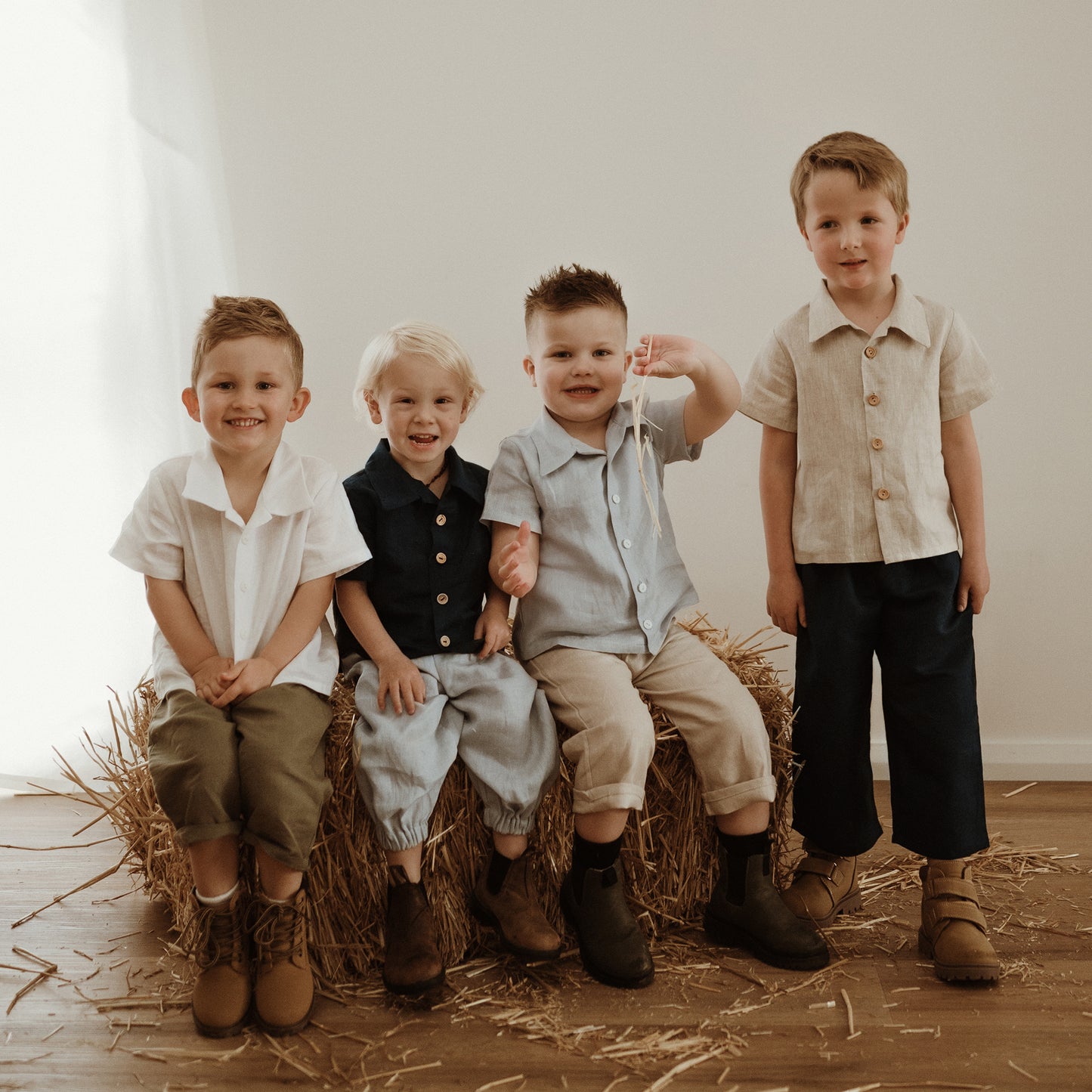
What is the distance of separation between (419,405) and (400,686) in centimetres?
48

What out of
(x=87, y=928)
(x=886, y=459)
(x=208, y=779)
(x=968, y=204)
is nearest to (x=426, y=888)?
(x=208, y=779)

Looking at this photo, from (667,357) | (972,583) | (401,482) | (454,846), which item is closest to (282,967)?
(454,846)

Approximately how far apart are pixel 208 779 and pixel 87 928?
0.60 m

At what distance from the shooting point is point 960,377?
181 cm

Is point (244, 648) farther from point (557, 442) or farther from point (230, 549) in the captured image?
point (557, 442)

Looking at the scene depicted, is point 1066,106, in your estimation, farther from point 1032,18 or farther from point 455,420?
point 455,420

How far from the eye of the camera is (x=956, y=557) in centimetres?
181

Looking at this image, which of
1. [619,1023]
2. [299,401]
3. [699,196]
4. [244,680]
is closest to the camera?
[619,1023]

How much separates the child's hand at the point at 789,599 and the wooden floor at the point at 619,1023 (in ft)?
1.73

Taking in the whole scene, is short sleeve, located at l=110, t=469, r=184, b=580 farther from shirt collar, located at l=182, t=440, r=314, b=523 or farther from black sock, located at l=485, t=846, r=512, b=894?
black sock, located at l=485, t=846, r=512, b=894

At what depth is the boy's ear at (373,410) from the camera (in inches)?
75.7

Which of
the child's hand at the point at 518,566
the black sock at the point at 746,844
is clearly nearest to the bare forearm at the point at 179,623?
the child's hand at the point at 518,566

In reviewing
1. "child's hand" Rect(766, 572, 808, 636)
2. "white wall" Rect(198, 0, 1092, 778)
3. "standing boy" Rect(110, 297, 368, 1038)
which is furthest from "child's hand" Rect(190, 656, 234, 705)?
"white wall" Rect(198, 0, 1092, 778)

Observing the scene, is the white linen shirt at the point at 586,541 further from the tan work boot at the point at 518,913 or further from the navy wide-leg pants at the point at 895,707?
the tan work boot at the point at 518,913
